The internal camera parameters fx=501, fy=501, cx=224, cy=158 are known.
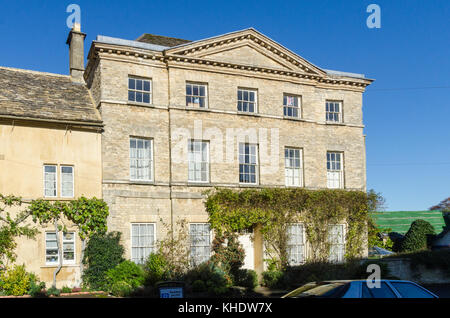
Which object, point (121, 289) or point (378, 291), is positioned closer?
point (378, 291)

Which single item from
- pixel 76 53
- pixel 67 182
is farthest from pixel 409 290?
pixel 76 53

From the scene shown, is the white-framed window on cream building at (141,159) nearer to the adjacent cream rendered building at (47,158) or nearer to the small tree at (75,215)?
the adjacent cream rendered building at (47,158)

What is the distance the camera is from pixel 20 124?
67.6 ft

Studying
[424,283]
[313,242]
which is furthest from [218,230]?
[424,283]

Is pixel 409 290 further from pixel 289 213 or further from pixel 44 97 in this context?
pixel 44 97

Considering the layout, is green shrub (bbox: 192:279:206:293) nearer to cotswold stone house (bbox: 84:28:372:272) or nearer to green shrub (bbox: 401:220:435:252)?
cotswold stone house (bbox: 84:28:372:272)

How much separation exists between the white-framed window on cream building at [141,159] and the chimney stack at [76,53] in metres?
5.05

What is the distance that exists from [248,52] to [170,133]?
20.2ft

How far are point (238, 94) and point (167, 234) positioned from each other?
800 centimetres

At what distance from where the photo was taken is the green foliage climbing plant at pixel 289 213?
23531 millimetres

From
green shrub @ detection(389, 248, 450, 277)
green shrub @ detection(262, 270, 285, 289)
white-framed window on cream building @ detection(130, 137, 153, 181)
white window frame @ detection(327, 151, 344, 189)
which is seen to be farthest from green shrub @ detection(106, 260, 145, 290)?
green shrub @ detection(389, 248, 450, 277)

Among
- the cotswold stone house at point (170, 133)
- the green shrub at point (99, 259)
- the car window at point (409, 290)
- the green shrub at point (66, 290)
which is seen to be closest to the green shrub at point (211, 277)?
the cotswold stone house at point (170, 133)

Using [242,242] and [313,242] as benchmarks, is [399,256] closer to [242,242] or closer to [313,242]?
[313,242]

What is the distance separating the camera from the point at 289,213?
2475 centimetres
